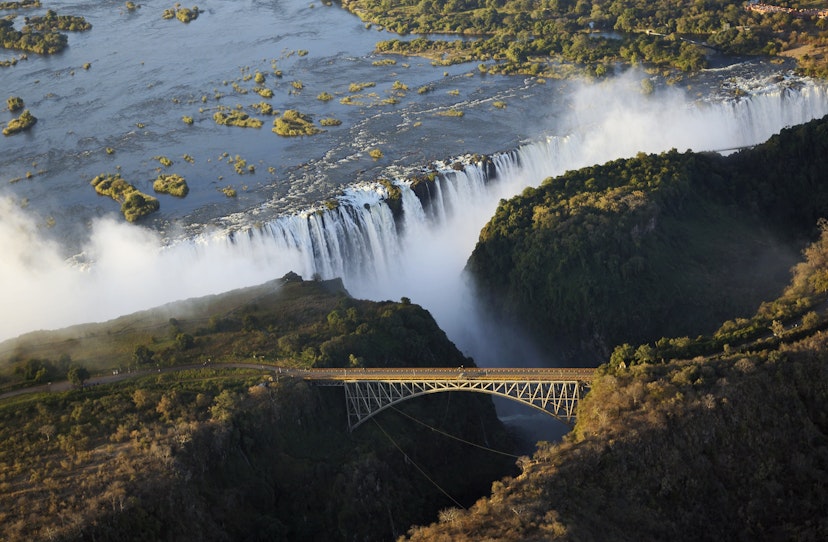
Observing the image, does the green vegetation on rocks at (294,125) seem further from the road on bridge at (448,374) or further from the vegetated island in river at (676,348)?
the road on bridge at (448,374)

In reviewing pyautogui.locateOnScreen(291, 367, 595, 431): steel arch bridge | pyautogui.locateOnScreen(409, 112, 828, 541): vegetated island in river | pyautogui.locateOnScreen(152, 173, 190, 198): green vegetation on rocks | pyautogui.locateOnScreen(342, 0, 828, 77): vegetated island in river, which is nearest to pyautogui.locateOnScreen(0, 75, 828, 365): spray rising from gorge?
pyautogui.locateOnScreen(409, 112, 828, 541): vegetated island in river

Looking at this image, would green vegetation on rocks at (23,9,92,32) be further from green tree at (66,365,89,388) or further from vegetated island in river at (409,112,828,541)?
green tree at (66,365,89,388)

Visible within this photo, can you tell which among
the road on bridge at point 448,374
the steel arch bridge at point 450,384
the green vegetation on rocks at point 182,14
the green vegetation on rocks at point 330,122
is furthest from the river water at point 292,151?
the road on bridge at point 448,374

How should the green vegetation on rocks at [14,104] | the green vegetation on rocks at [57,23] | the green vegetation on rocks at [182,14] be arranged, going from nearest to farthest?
1. the green vegetation on rocks at [14,104]
2. the green vegetation on rocks at [57,23]
3. the green vegetation on rocks at [182,14]

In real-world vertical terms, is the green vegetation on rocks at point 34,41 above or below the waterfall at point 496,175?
above

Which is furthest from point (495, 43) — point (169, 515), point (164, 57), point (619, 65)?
point (169, 515)
